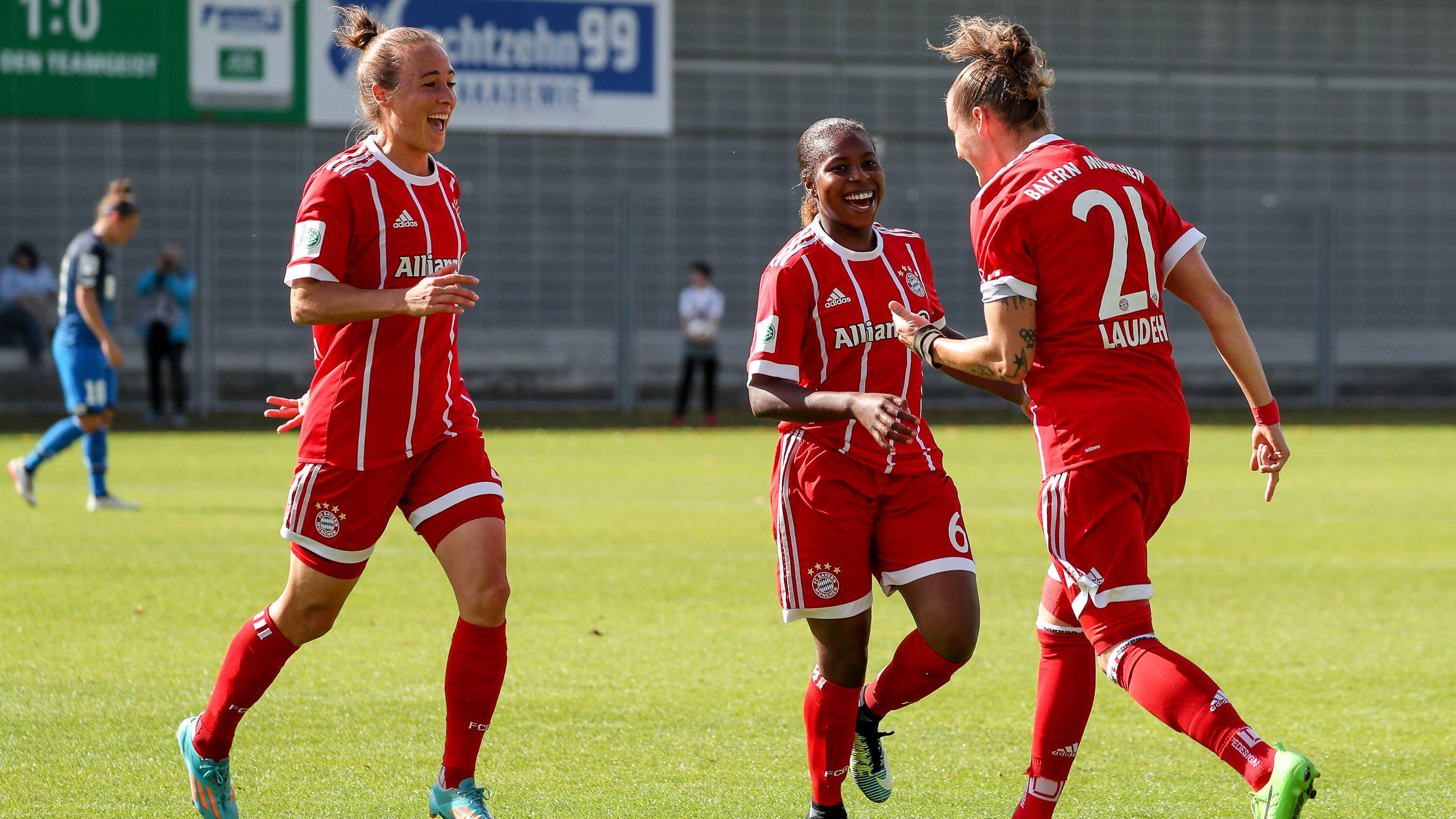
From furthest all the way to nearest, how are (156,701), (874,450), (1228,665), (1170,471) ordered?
(1228,665), (156,701), (874,450), (1170,471)

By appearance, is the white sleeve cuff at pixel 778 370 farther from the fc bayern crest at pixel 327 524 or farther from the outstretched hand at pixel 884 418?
the fc bayern crest at pixel 327 524

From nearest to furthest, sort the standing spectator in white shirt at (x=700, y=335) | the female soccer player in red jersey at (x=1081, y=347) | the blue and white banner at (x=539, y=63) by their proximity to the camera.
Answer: the female soccer player in red jersey at (x=1081, y=347) → the standing spectator in white shirt at (x=700, y=335) → the blue and white banner at (x=539, y=63)

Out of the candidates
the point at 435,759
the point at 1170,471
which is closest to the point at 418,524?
the point at 435,759

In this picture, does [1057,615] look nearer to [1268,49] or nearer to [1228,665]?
[1228,665]

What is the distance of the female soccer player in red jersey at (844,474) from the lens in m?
4.68

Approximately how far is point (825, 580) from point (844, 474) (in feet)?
0.99

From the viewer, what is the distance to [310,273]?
454 cm

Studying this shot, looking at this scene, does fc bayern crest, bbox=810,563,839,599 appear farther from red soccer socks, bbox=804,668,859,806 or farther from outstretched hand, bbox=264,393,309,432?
outstretched hand, bbox=264,393,309,432

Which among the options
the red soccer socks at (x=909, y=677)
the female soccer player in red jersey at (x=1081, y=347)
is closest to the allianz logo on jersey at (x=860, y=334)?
the female soccer player in red jersey at (x=1081, y=347)

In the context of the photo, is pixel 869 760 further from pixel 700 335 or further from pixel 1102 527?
pixel 700 335

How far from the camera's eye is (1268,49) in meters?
27.0

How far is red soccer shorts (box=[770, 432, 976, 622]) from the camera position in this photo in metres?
4.68

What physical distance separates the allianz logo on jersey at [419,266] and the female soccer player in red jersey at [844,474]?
0.94m

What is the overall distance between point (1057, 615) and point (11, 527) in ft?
28.3
